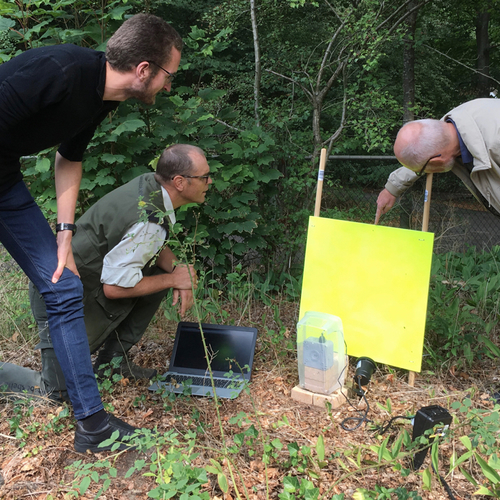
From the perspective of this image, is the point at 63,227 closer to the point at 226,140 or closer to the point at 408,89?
the point at 226,140

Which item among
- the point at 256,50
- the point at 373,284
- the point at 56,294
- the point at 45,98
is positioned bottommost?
the point at 373,284

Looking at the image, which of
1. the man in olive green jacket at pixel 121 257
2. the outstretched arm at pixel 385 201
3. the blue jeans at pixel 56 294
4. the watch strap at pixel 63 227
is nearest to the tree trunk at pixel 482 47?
the outstretched arm at pixel 385 201

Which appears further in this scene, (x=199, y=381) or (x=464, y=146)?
(x=199, y=381)

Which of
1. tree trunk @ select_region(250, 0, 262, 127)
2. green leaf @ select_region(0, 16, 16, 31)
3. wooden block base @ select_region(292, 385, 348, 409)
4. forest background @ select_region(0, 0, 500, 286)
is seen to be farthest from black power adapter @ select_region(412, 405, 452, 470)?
green leaf @ select_region(0, 16, 16, 31)

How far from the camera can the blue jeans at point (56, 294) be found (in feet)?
6.89

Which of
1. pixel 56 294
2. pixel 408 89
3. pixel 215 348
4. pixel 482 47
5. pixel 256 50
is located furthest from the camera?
pixel 482 47

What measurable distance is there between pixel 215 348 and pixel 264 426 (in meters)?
0.71

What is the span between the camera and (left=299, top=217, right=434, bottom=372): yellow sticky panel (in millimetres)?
2756

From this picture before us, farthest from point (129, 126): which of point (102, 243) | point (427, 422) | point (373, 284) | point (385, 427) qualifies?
point (427, 422)

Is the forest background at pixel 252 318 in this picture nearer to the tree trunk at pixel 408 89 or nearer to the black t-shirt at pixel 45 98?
the tree trunk at pixel 408 89

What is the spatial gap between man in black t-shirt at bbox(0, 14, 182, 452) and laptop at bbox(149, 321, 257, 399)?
0.70 m

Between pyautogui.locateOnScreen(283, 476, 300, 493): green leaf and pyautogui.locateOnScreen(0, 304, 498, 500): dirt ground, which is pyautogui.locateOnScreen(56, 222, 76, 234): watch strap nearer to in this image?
pyautogui.locateOnScreen(0, 304, 498, 500): dirt ground

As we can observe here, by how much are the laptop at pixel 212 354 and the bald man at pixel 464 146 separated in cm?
142

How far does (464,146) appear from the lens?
8.11 ft
